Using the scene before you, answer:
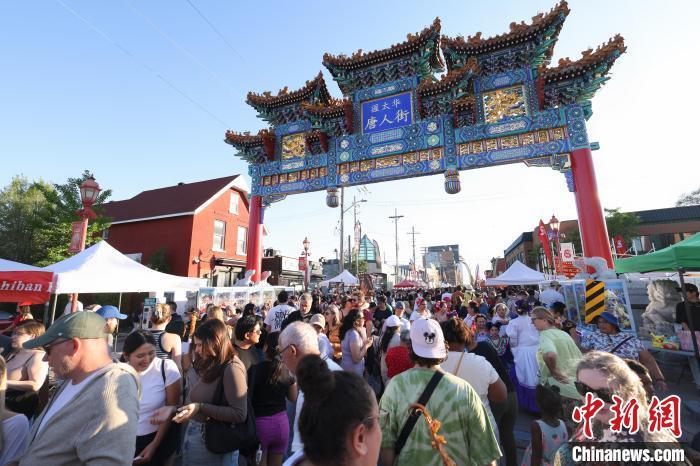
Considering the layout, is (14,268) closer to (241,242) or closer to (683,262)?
(683,262)

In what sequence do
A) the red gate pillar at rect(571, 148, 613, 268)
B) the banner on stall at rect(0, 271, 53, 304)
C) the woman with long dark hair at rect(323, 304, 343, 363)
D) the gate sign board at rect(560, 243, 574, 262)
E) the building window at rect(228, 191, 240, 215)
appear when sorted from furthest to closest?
the building window at rect(228, 191, 240, 215) < the gate sign board at rect(560, 243, 574, 262) < the red gate pillar at rect(571, 148, 613, 268) < the banner on stall at rect(0, 271, 53, 304) < the woman with long dark hair at rect(323, 304, 343, 363)

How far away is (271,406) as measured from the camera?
2.93 metres

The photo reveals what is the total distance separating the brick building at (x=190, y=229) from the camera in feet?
63.5

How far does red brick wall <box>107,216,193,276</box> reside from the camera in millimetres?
19234

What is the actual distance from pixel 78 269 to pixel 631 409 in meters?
9.27

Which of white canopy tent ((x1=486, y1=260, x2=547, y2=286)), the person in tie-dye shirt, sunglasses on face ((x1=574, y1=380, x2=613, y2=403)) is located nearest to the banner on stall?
the person in tie-dye shirt

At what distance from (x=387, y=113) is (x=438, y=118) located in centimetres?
235

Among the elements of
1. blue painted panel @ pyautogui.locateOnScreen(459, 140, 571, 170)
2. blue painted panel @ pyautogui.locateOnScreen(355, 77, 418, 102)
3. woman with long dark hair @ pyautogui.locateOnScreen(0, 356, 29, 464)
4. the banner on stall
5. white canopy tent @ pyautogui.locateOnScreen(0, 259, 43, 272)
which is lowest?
woman with long dark hair @ pyautogui.locateOnScreen(0, 356, 29, 464)

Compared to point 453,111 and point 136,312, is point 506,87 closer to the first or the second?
point 453,111

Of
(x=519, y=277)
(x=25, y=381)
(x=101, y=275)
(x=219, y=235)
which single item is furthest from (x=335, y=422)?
(x=219, y=235)

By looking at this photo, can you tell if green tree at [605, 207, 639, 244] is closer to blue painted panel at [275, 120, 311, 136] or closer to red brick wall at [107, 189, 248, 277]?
blue painted panel at [275, 120, 311, 136]

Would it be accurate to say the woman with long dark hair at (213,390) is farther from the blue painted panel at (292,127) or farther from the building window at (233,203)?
the building window at (233,203)

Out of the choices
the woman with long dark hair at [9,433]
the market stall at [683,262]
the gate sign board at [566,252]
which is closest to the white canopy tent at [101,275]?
the woman with long dark hair at [9,433]

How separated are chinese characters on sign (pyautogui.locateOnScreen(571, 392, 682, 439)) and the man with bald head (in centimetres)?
264
